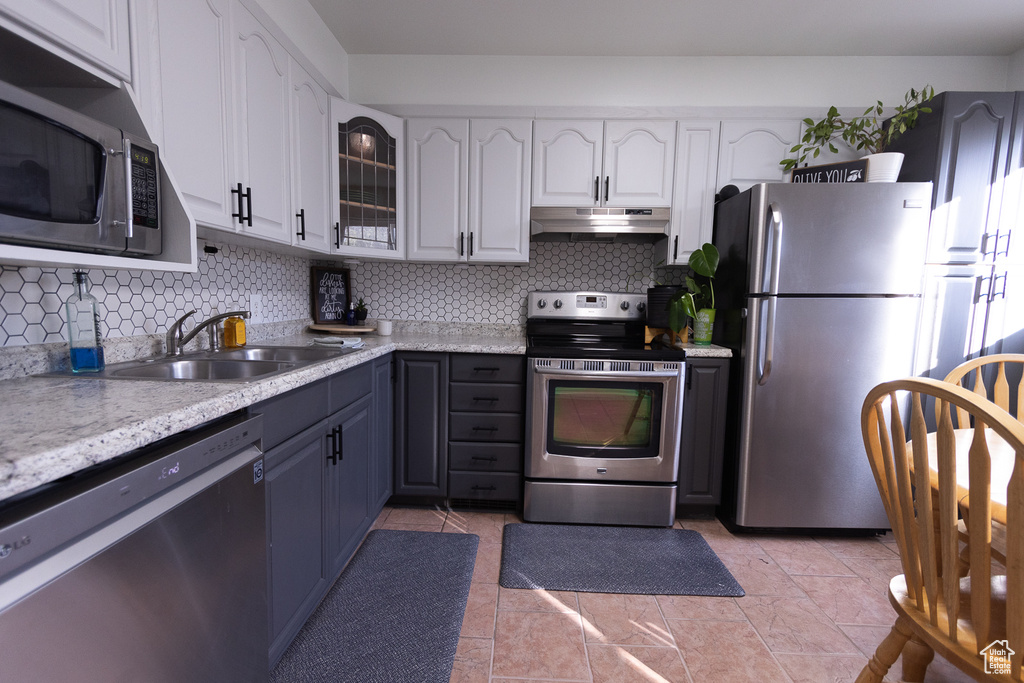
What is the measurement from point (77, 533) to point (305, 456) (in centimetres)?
74

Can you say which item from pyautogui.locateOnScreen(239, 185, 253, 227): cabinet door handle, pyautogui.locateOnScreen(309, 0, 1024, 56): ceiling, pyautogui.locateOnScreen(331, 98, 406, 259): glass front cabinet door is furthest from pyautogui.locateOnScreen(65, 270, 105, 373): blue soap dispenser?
pyautogui.locateOnScreen(309, 0, 1024, 56): ceiling

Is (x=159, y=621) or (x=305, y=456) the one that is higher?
(x=305, y=456)

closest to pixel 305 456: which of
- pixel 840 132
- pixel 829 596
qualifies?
pixel 829 596

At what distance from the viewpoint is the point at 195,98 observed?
1369 mm

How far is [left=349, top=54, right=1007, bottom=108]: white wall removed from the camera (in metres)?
2.60

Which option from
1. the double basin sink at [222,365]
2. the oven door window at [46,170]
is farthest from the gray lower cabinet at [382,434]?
the oven door window at [46,170]

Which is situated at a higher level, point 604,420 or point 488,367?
point 488,367

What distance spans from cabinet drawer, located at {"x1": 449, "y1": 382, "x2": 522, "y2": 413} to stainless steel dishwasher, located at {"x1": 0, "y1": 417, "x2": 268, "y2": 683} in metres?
1.22

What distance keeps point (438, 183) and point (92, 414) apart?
2069mm

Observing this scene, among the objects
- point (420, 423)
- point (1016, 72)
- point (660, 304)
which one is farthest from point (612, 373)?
point (1016, 72)

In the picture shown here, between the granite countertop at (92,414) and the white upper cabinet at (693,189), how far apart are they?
2107 millimetres

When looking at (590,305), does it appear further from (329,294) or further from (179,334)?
(179,334)

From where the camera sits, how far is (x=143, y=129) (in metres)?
1.16

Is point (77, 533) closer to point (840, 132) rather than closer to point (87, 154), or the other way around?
point (87, 154)
